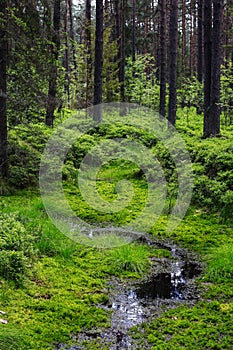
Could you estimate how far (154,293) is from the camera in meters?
5.78

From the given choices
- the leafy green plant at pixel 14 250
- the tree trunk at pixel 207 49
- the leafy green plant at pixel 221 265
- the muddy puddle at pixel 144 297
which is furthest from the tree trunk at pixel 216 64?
the leafy green plant at pixel 14 250

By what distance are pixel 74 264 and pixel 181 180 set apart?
4804 millimetres

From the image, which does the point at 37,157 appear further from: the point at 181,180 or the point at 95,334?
the point at 95,334

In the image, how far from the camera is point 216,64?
13570mm

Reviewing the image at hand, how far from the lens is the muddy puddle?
448 centimetres

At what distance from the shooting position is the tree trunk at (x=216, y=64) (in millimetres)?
13297

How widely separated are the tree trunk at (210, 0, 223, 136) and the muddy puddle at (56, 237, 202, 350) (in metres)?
7.68

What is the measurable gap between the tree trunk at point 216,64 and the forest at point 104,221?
0.15 feet

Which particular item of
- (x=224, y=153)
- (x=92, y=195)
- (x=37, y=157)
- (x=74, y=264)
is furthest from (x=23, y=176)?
(x=224, y=153)

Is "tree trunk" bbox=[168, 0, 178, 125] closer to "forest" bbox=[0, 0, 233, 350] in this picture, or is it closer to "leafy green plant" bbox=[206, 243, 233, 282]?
"forest" bbox=[0, 0, 233, 350]

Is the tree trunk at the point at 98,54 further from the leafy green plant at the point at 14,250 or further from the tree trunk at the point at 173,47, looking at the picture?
the leafy green plant at the point at 14,250

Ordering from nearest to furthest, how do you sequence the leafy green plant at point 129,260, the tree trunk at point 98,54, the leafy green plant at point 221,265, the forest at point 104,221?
the forest at point 104,221 → the leafy green plant at point 221,265 → the leafy green plant at point 129,260 → the tree trunk at point 98,54

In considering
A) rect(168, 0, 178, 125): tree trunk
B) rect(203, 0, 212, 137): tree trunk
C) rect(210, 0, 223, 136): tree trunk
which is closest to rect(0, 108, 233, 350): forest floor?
rect(210, 0, 223, 136): tree trunk

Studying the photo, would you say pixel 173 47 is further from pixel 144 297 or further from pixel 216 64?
pixel 144 297
